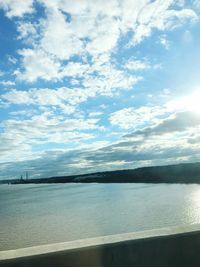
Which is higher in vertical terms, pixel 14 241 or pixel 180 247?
pixel 180 247

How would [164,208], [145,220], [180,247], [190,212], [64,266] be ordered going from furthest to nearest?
[164,208], [190,212], [145,220], [180,247], [64,266]

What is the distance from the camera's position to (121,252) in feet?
12.8

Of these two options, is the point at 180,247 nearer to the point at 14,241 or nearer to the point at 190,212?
the point at 14,241

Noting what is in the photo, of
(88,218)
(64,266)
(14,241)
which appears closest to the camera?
(64,266)

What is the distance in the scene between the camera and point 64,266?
3.79m

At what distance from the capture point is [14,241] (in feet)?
85.9

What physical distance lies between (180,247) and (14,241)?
78.6 ft

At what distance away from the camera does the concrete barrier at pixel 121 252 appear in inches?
148

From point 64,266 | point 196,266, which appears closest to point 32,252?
point 64,266

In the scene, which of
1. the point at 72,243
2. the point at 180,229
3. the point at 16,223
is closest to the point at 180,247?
the point at 180,229

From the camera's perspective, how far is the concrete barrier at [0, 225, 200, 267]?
375 cm

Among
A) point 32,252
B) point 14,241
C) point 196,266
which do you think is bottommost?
point 14,241

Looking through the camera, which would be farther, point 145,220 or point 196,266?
point 145,220

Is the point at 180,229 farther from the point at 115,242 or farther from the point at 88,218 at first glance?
the point at 88,218
